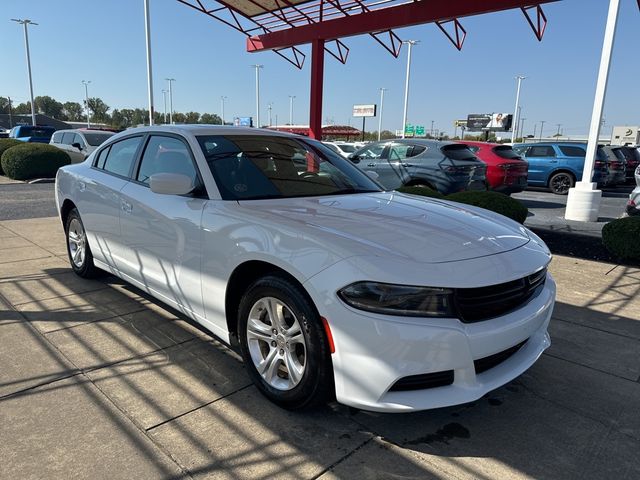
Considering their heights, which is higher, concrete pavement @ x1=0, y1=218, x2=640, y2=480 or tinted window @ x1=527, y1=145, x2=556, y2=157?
tinted window @ x1=527, y1=145, x2=556, y2=157

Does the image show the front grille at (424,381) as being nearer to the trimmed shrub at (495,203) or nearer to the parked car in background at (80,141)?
the trimmed shrub at (495,203)

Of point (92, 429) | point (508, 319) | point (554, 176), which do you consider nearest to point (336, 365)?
point (508, 319)

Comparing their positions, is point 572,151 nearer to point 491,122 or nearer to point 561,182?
point 561,182

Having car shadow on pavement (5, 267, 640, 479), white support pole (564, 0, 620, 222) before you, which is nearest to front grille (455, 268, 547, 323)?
car shadow on pavement (5, 267, 640, 479)

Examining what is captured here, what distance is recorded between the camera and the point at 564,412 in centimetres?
275

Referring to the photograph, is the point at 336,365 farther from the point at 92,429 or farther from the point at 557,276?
the point at 557,276

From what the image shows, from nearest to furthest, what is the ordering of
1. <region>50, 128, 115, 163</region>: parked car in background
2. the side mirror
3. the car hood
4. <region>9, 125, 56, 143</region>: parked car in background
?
the car hood
the side mirror
<region>50, 128, 115, 163</region>: parked car in background
<region>9, 125, 56, 143</region>: parked car in background

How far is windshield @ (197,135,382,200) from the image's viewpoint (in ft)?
10.7

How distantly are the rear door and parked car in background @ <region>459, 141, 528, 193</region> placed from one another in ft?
29.4

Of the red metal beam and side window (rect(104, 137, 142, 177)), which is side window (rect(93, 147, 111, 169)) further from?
the red metal beam

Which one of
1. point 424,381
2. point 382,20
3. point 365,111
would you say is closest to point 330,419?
point 424,381

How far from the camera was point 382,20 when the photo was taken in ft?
41.4

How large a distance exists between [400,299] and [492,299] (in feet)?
1.69

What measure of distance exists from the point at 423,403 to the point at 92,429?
5.59 ft
